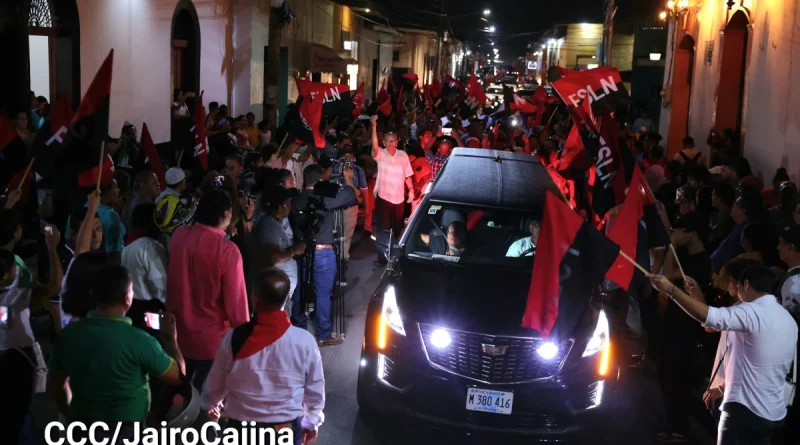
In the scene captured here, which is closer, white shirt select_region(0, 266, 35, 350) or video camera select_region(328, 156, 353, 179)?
white shirt select_region(0, 266, 35, 350)

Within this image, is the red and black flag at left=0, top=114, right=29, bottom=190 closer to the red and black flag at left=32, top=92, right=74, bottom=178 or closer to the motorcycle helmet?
the red and black flag at left=32, top=92, right=74, bottom=178

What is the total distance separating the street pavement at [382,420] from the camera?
616 cm

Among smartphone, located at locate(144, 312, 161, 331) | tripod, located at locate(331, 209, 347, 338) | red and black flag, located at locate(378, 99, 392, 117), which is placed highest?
red and black flag, located at locate(378, 99, 392, 117)

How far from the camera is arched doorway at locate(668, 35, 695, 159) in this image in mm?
21203

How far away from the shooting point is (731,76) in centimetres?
1656

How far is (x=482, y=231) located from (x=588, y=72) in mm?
2854

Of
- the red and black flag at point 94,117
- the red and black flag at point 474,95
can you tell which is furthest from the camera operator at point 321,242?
the red and black flag at point 474,95

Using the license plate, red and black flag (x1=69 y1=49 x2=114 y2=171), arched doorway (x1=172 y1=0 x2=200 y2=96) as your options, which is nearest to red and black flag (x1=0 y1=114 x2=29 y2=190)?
red and black flag (x1=69 y1=49 x2=114 y2=171)

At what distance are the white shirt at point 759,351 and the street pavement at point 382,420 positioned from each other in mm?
1378

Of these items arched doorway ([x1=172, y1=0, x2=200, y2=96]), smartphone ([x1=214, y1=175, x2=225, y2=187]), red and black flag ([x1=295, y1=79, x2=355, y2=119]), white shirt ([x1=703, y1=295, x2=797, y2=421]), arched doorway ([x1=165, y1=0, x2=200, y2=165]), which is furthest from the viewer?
arched doorway ([x1=172, y1=0, x2=200, y2=96])

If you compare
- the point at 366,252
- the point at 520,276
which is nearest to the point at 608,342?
the point at 520,276

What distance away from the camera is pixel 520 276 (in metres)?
6.48

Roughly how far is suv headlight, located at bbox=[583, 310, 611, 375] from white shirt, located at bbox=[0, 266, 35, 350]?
12.0 feet

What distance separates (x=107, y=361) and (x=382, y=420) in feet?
9.21
